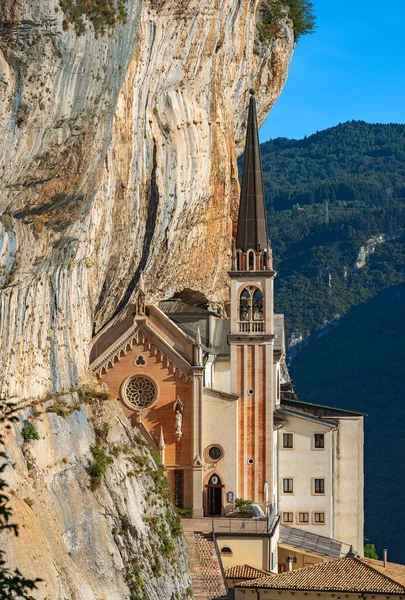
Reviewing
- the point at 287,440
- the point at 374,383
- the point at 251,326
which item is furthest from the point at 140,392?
the point at 374,383

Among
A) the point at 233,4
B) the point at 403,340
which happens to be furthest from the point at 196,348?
the point at 403,340

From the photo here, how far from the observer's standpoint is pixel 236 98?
76.1m

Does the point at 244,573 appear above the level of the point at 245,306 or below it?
below

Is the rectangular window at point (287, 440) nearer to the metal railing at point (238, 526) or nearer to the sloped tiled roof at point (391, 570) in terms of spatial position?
the metal railing at point (238, 526)

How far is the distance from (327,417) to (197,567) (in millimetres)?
16404

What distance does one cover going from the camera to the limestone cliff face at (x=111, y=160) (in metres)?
43.7

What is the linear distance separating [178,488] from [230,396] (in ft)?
15.3

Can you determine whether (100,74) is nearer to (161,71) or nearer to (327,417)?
(161,71)

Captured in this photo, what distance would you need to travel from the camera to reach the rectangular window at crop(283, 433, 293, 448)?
3029 inches

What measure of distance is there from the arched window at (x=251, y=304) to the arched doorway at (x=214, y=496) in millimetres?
7465

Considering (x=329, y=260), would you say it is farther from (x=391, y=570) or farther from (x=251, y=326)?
(x=391, y=570)

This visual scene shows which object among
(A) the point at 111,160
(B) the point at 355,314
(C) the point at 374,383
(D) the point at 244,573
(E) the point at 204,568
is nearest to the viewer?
(A) the point at 111,160

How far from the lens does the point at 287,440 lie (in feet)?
253

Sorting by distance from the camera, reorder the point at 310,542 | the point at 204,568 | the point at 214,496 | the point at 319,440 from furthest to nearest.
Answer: the point at 319,440, the point at 310,542, the point at 214,496, the point at 204,568
